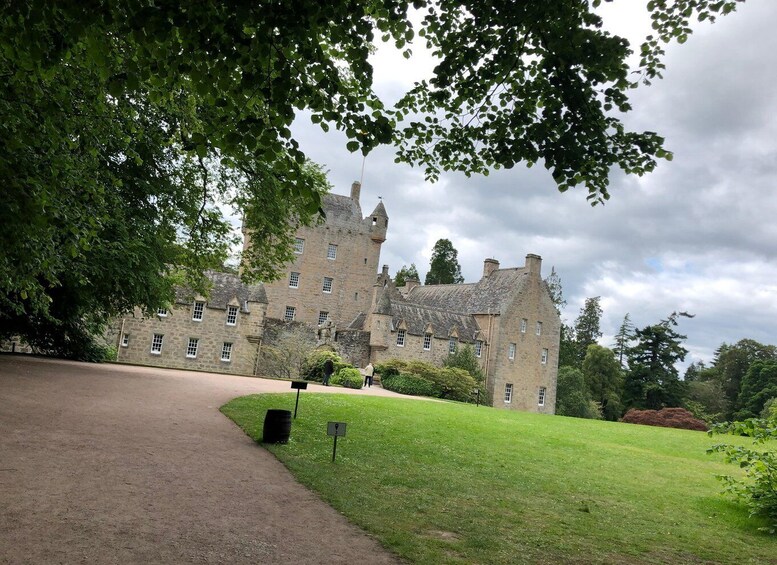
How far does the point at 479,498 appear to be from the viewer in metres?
9.44

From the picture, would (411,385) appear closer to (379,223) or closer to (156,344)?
(156,344)

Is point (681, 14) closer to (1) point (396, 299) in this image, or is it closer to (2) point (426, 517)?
(2) point (426, 517)

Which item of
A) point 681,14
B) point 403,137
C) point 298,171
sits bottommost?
point 298,171

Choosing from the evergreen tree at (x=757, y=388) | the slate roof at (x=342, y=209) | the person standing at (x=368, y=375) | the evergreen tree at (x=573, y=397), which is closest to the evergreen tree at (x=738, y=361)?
the evergreen tree at (x=757, y=388)

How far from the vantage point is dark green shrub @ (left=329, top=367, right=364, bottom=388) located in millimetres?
33062

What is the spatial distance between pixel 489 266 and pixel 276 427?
42.8 metres

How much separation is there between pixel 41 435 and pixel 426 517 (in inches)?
288

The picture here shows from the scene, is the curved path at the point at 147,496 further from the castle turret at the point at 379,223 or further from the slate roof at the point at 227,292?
the castle turret at the point at 379,223

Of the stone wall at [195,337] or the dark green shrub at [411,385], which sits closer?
the stone wall at [195,337]

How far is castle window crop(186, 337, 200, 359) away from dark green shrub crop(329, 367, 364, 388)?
9.94 meters

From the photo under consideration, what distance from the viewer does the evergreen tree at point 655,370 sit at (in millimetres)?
56375

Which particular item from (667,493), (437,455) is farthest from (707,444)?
(437,455)

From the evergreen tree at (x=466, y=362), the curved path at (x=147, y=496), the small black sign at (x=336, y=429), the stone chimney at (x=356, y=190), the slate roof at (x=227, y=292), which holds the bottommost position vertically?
the curved path at (x=147, y=496)

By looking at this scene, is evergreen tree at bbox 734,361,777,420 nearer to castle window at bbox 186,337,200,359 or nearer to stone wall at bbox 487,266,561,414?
stone wall at bbox 487,266,561,414
